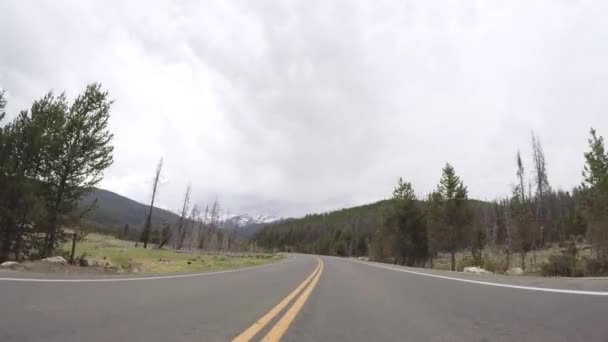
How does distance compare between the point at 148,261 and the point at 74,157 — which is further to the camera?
the point at 148,261

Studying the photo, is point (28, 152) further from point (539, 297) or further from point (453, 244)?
point (453, 244)

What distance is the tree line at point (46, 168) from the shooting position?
Answer: 1659 cm

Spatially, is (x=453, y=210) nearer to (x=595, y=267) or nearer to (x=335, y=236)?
(x=595, y=267)

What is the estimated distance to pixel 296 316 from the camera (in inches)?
212

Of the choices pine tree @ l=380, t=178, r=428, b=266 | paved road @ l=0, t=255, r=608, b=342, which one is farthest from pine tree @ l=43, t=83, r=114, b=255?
pine tree @ l=380, t=178, r=428, b=266

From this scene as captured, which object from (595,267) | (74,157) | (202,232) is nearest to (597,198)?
(595,267)

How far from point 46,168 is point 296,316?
18.6 meters

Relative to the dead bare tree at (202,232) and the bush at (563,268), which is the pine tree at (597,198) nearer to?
the bush at (563,268)

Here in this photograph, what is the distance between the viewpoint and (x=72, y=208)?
737 inches

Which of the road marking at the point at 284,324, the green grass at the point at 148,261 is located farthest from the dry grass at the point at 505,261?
the green grass at the point at 148,261

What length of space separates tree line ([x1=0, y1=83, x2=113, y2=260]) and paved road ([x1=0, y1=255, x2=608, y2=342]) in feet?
38.9

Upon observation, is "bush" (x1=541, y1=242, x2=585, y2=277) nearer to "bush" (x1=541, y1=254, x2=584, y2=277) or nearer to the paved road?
"bush" (x1=541, y1=254, x2=584, y2=277)

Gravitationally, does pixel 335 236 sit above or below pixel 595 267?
above

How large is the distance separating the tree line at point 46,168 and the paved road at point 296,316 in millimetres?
11851
